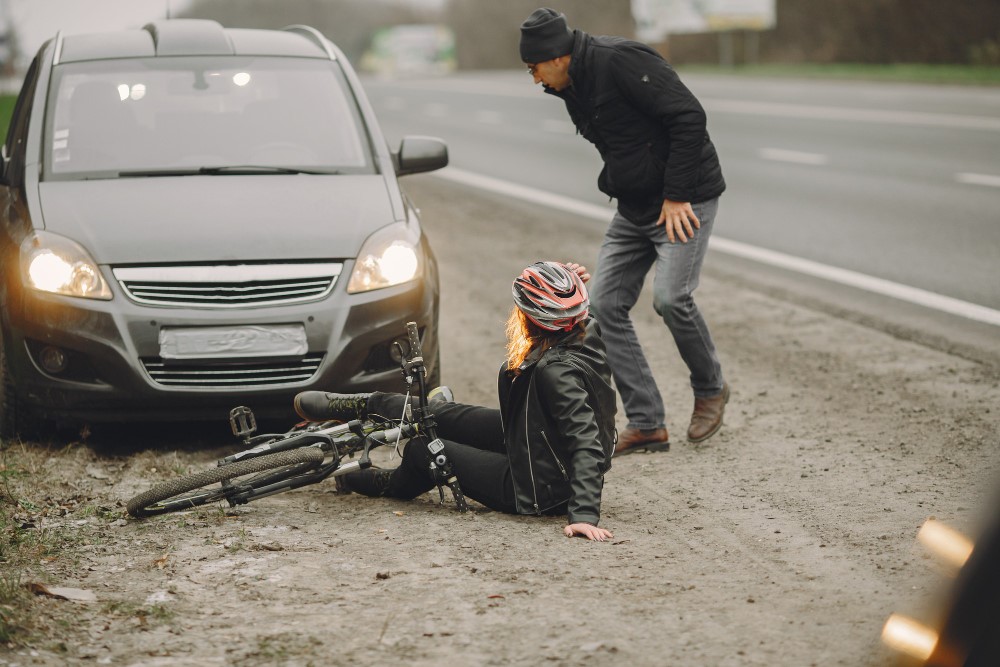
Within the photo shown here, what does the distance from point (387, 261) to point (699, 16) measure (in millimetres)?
38526

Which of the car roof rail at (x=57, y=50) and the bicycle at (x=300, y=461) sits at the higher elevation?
the car roof rail at (x=57, y=50)

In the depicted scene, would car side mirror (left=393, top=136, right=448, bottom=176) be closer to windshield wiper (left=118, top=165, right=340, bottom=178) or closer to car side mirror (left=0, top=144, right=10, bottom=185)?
windshield wiper (left=118, top=165, right=340, bottom=178)

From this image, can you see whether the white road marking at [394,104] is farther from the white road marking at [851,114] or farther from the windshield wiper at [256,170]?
the windshield wiper at [256,170]

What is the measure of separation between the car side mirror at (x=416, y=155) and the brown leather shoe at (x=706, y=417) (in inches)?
77.2

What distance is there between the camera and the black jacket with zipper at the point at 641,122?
5.81 m

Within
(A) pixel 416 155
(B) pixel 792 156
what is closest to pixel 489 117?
(B) pixel 792 156

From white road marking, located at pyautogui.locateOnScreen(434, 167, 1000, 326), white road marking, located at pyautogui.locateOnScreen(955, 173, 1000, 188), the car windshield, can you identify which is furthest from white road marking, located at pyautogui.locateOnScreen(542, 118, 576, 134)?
the car windshield

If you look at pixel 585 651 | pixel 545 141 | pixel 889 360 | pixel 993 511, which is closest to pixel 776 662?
pixel 585 651

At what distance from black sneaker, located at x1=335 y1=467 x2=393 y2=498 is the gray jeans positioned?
4.28 feet

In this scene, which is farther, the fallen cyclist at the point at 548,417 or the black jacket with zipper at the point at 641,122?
the black jacket with zipper at the point at 641,122

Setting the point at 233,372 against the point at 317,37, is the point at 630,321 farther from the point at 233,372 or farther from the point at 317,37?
the point at 317,37

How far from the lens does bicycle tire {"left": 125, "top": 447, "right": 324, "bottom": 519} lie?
5.03 meters

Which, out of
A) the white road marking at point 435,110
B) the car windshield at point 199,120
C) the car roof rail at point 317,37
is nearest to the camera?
the car windshield at point 199,120

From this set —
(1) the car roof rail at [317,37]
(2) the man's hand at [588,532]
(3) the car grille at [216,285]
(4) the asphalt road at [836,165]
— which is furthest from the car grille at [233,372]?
(4) the asphalt road at [836,165]
